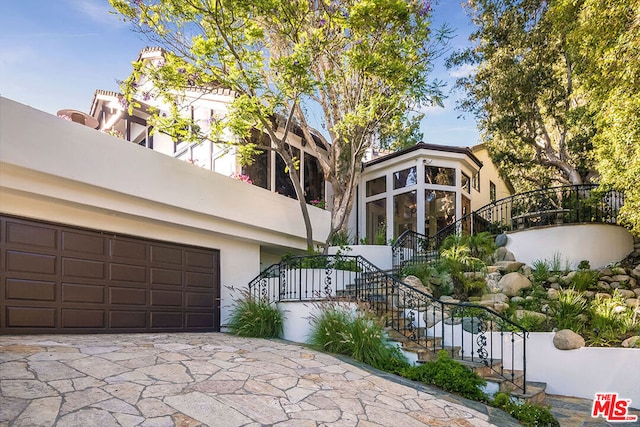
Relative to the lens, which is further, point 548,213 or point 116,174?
point 548,213

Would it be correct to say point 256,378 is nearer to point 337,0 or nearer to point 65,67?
point 65,67

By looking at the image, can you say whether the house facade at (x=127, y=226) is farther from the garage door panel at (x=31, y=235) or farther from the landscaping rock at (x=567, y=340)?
the landscaping rock at (x=567, y=340)

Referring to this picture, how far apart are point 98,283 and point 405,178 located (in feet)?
36.6

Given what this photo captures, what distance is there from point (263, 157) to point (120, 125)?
22.3 feet

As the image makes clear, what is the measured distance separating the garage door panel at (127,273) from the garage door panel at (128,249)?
185 mm

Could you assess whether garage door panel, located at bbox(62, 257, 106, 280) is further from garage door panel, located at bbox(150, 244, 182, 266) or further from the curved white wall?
the curved white wall

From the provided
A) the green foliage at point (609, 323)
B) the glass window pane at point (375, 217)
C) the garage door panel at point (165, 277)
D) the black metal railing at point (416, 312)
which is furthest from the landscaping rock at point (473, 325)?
the glass window pane at point (375, 217)

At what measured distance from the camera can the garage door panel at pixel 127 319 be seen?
854 cm

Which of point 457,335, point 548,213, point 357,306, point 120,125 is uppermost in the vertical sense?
point 120,125

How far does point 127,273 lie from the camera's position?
8859 millimetres

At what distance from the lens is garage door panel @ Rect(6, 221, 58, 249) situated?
Result: 7.39 meters

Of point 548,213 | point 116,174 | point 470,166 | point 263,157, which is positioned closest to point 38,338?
point 116,174

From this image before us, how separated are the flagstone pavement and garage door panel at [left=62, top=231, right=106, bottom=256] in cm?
166

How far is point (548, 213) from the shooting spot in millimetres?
13477
